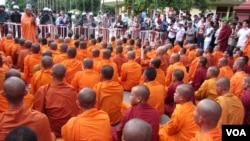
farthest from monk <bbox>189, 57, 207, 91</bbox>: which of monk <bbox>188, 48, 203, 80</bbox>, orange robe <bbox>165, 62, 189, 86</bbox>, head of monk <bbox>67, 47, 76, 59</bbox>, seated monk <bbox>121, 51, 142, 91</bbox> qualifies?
head of monk <bbox>67, 47, 76, 59</bbox>

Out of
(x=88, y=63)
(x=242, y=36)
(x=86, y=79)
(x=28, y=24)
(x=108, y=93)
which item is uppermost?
(x=28, y=24)

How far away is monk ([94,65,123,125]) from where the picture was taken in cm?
582

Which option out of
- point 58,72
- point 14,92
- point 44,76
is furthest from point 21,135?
point 44,76

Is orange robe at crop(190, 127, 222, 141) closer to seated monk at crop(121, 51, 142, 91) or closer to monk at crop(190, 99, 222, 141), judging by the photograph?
monk at crop(190, 99, 222, 141)

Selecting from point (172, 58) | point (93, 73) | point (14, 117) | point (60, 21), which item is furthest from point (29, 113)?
→ point (60, 21)

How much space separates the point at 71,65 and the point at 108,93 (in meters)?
2.15

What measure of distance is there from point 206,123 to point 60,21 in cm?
1529

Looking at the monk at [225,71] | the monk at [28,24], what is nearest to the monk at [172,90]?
the monk at [225,71]

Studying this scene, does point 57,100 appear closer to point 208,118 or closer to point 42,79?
point 42,79

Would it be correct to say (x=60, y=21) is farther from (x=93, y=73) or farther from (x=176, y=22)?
(x=93, y=73)

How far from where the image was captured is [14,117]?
3.42m

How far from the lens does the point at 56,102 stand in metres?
5.08

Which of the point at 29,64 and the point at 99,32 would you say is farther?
the point at 99,32

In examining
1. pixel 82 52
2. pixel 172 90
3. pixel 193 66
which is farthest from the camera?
pixel 82 52
